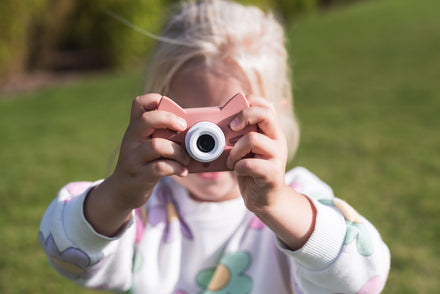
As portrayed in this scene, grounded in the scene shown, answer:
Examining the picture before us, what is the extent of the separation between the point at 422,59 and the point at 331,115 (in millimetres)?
3292

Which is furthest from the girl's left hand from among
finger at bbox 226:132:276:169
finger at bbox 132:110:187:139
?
finger at bbox 132:110:187:139

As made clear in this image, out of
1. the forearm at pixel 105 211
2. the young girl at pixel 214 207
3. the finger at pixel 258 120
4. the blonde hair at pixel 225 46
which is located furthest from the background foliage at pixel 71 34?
the finger at pixel 258 120

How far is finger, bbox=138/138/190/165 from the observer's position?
104cm

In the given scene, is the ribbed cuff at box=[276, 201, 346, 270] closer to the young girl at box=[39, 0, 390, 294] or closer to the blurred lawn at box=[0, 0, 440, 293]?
the young girl at box=[39, 0, 390, 294]

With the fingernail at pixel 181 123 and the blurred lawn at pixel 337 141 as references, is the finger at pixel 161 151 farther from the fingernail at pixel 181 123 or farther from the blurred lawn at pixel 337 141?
the blurred lawn at pixel 337 141

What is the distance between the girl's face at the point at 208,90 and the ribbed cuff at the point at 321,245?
1.18ft

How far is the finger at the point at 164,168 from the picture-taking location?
3.43 feet

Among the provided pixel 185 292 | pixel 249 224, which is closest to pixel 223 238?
pixel 249 224

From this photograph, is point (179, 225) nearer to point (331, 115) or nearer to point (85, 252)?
point (85, 252)

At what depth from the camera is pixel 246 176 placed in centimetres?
112

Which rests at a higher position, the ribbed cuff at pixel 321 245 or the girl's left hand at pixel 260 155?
the girl's left hand at pixel 260 155

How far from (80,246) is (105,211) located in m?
0.15

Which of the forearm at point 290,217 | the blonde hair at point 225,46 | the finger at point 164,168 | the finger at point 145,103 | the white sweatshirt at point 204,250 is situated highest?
the blonde hair at point 225,46

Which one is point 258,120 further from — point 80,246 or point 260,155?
point 80,246
